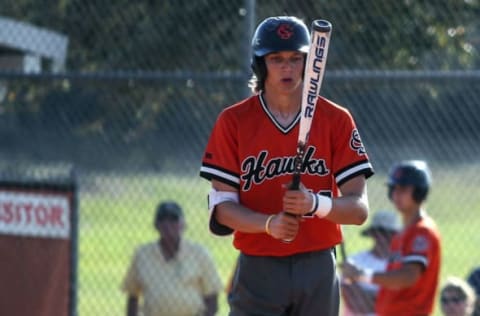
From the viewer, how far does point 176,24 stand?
7641mm

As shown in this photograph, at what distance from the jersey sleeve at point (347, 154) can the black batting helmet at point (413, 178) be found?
7.89ft

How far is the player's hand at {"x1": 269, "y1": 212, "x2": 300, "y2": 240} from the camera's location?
432 cm

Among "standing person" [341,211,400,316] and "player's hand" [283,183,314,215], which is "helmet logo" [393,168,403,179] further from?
"player's hand" [283,183,314,215]

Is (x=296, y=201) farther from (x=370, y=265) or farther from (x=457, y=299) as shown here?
(x=370, y=265)

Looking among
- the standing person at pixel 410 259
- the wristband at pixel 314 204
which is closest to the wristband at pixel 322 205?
the wristband at pixel 314 204

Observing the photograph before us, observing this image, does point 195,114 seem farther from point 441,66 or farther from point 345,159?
point 345,159

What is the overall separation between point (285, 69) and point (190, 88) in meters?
3.28

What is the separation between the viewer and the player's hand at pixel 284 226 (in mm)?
4316

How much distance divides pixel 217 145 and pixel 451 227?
5.11 metres

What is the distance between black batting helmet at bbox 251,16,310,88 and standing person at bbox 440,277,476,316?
3.09m

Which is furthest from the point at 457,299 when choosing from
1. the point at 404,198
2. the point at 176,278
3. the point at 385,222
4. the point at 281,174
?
the point at 281,174

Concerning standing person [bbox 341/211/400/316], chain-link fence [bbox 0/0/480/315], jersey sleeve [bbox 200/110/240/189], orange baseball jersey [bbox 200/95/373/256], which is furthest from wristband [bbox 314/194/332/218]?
standing person [bbox 341/211/400/316]

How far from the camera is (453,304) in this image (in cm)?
732

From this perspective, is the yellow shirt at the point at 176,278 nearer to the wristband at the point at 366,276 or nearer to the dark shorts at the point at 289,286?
the wristband at the point at 366,276
